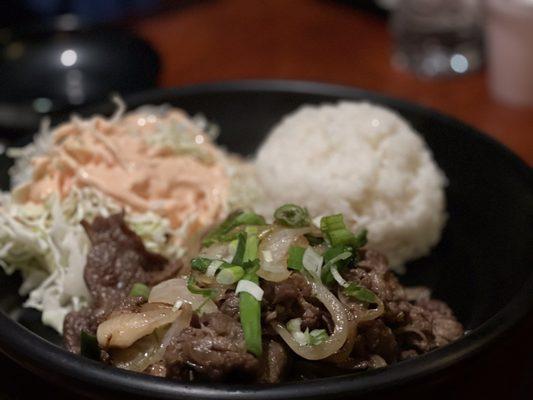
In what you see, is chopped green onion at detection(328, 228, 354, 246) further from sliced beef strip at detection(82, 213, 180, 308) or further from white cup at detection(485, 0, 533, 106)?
white cup at detection(485, 0, 533, 106)

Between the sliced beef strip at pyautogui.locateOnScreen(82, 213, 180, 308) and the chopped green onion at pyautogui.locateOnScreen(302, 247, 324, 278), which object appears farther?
the sliced beef strip at pyautogui.locateOnScreen(82, 213, 180, 308)

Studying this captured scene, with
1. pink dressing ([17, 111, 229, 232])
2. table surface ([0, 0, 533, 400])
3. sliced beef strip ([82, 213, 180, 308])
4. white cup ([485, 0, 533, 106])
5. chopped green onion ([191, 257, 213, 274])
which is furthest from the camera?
table surface ([0, 0, 533, 400])

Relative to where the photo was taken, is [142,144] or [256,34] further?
[256,34]

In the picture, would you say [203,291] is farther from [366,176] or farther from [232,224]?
[366,176]

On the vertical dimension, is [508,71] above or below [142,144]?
above

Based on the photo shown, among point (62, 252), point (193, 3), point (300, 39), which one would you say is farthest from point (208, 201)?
point (193, 3)

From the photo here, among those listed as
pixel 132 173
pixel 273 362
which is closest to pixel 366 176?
pixel 132 173

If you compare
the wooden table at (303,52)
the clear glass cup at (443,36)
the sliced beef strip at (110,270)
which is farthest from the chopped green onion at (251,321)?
the clear glass cup at (443,36)

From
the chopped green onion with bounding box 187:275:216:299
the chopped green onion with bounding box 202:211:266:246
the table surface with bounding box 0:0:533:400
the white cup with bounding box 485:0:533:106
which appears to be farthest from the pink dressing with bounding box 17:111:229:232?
the white cup with bounding box 485:0:533:106

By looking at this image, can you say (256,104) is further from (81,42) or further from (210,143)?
(81,42)
